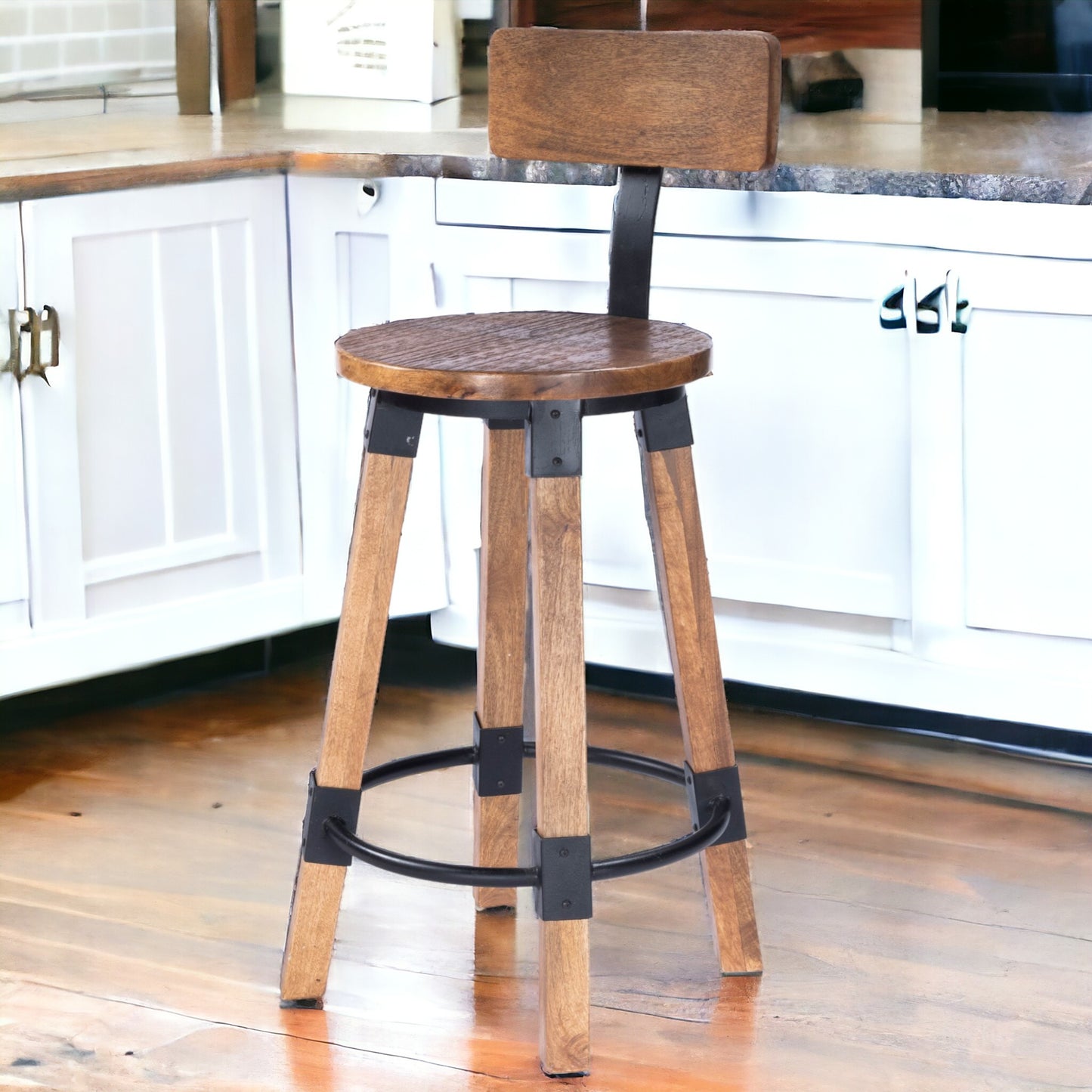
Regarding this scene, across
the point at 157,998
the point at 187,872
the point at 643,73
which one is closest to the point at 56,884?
the point at 187,872

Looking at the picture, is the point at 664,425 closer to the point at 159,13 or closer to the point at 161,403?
the point at 161,403

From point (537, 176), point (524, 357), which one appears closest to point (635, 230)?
point (524, 357)

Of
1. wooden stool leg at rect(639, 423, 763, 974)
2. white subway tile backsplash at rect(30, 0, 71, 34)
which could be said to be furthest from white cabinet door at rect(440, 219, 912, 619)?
white subway tile backsplash at rect(30, 0, 71, 34)

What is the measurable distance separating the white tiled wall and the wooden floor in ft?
3.45

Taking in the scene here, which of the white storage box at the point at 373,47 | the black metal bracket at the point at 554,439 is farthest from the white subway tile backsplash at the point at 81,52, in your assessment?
the black metal bracket at the point at 554,439

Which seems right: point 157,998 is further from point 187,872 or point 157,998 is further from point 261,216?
point 261,216

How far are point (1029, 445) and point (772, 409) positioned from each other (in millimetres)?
330

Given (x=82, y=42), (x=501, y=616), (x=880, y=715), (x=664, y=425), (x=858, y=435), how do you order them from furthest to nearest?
(x=82, y=42) → (x=880, y=715) → (x=858, y=435) → (x=501, y=616) → (x=664, y=425)

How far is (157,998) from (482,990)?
0.33 meters

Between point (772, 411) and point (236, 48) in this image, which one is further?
point (236, 48)

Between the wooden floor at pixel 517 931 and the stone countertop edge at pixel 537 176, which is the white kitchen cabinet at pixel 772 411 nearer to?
the stone countertop edge at pixel 537 176

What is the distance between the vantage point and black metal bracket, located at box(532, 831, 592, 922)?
4.91 ft

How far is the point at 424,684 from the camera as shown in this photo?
2.58m

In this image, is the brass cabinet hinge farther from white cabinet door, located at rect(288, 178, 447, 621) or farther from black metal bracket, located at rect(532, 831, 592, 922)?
black metal bracket, located at rect(532, 831, 592, 922)
